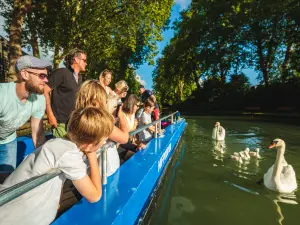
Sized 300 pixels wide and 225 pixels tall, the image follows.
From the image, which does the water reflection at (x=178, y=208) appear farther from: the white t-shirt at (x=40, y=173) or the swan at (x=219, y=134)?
the swan at (x=219, y=134)

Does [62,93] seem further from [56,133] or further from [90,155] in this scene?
[90,155]

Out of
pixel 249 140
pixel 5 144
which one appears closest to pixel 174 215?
pixel 5 144

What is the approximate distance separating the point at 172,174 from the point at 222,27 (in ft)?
99.2

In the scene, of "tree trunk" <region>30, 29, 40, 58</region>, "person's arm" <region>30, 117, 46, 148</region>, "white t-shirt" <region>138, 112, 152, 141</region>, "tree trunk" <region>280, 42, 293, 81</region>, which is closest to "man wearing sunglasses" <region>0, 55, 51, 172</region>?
"person's arm" <region>30, 117, 46, 148</region>

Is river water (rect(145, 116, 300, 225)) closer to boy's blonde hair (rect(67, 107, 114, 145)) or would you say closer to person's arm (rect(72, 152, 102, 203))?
person's arm (rect(72, 152, 102, 203))

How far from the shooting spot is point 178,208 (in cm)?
390

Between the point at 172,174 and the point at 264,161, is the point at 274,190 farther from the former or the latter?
the point at 264,161

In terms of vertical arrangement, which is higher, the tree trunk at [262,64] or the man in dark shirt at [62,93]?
the tree trunk at [262,64]

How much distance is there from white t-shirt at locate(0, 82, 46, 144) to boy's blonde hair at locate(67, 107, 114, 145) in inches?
43.9

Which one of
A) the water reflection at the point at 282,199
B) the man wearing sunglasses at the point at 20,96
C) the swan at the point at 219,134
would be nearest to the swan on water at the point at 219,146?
the swan at the point at 219,134

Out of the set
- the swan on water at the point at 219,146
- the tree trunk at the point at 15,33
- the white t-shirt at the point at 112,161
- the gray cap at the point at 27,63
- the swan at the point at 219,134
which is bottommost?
the swan on water at the point at 219,146

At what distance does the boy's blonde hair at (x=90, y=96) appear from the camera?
2.43 meters

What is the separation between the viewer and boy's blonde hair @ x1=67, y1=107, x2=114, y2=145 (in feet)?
5.72

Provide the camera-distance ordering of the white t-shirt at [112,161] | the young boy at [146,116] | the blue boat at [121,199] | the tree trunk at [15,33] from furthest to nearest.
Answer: the tree trunk at [15,33] → the young boy at [146,116] → the white t-shirt at [112,161] → the blue boat at [121,199]
